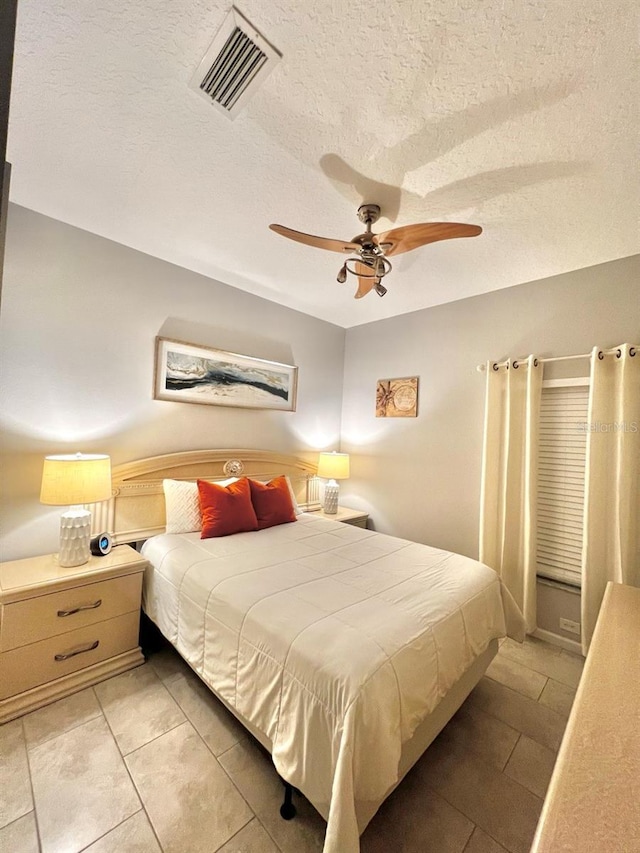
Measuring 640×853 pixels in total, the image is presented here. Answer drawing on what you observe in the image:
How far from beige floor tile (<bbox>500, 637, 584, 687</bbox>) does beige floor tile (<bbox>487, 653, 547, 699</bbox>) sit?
0.06 m

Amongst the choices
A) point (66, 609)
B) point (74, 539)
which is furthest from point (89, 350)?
point (66, 609)

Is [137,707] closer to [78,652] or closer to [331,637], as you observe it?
[78,652]

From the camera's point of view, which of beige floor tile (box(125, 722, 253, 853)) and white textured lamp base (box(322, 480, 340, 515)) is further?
white textured lamp base (box(322, 480, 340, 515))

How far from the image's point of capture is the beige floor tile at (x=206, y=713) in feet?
5.35

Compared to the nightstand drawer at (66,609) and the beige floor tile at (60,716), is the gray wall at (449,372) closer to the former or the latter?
the nightstand drawer at (66,609)

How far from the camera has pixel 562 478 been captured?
2.53 metres

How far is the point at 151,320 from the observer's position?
8.71 feet

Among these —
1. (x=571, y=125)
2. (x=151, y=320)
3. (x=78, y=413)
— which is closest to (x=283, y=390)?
(x=151, y=320)

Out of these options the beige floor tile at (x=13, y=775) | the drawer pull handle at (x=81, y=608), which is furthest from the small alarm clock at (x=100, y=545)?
the beige floor tile at (x=13, y=775)

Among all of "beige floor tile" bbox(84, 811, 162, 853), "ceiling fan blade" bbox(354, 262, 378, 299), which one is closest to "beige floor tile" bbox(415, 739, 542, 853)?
"beige floor tile" bbox(84, 811, 162, 853)

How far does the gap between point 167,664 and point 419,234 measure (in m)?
2.79

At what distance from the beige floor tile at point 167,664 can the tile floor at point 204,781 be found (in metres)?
0.07

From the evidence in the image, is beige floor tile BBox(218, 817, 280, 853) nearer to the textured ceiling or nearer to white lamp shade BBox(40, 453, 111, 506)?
white lamp shade BBox(40, 453, 111, 506)

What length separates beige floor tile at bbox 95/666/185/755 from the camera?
164cm
